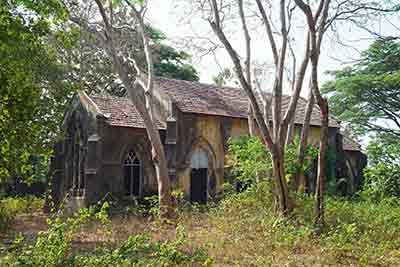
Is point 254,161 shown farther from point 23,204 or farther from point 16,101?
point 23,204

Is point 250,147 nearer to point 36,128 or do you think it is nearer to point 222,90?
point 222,90

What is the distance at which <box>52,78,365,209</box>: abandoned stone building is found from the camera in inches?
858

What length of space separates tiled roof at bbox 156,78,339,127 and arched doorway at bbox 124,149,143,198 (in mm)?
3418

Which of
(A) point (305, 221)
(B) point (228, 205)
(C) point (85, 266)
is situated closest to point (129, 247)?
(C) point (85, 266)

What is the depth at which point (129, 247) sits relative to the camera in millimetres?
6719

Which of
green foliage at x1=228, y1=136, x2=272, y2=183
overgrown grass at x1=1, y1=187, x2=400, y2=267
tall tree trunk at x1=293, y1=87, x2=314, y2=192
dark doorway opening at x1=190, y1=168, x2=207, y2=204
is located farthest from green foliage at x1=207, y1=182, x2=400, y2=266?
dark doorway opening at x1=190, y1=168, x2=207, y2=204

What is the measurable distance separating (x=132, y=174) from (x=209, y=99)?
603 centimetres

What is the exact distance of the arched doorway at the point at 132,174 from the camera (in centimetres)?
2252

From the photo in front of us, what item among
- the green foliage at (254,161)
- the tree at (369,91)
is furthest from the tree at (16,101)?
the tree at (369,91)

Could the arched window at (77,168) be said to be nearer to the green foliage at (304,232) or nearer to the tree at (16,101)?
the green foliage at (304,232)

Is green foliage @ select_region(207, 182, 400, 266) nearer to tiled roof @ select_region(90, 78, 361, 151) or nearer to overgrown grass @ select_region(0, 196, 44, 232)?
tiled roof @ select_region(90, 78, 361, 151)

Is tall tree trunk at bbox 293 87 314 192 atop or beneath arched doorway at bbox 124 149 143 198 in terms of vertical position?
atop

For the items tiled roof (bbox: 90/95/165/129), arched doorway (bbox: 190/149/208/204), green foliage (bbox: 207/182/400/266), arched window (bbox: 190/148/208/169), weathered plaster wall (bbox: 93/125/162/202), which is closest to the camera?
green foliage (bbox: 207/182/400/266)

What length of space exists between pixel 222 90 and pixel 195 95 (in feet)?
9.73
